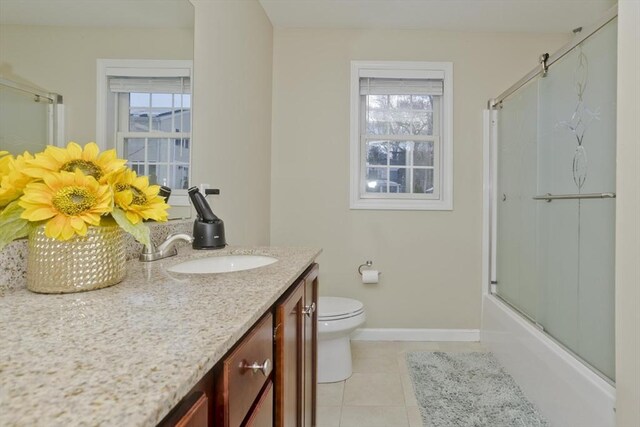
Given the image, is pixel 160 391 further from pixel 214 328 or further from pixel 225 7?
pixel 225 7

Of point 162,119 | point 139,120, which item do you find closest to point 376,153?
point 162,119

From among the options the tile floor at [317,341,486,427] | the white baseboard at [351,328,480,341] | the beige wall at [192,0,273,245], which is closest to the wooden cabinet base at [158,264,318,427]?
the tile floor at [317,341,486,427]

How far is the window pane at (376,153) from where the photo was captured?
2.65 m

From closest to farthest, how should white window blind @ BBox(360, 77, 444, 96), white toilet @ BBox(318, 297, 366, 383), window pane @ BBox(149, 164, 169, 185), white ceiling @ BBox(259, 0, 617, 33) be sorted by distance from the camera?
window pane @ BBox(149, 164, 169, 185) < white toilet @ BBox(318, 297, 366, 383) < white ceiling @ BBox(259, 0, 617, 33) < white window blind @ BBox(360, 77, 444, 96)

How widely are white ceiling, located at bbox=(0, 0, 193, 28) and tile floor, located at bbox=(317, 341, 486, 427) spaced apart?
5.87 ft

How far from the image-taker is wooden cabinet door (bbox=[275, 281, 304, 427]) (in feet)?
2.80

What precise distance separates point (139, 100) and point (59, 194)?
62 cm

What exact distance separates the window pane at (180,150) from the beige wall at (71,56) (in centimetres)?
32

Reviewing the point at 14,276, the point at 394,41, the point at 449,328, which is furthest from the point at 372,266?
the point at 14,276

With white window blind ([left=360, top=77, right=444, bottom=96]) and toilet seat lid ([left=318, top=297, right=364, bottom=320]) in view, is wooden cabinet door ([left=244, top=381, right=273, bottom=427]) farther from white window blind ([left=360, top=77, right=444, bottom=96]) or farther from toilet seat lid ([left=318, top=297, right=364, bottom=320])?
white window blind ([left=360, top=77, right=444, bottom=96])

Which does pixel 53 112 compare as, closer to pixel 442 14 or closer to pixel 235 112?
pixel 235 112

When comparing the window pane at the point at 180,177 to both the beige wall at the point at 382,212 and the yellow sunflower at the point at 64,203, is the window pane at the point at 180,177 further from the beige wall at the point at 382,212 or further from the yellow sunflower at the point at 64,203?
the beige wall at the point at 382,212

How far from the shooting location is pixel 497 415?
163 centimetres

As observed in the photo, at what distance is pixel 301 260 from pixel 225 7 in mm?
1420
